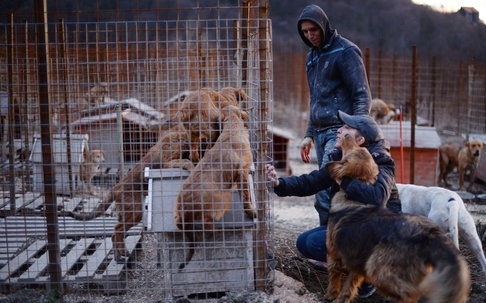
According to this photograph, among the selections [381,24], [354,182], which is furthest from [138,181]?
[381,24]

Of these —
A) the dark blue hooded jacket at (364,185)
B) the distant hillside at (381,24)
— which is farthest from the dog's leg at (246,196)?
the distant hillside at (381,24)

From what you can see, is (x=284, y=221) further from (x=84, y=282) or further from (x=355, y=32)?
(x=355, y=32)

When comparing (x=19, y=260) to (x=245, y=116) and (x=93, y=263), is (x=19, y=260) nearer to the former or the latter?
(x=93, y=263)

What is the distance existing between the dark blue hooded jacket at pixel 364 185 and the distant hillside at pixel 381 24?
24105 millimetres

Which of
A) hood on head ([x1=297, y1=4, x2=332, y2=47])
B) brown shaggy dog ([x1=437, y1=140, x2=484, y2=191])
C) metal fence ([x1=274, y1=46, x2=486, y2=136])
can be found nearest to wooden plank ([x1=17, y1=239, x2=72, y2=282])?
hood on head ([x1=297, y1=4, x2=332, y2=47])

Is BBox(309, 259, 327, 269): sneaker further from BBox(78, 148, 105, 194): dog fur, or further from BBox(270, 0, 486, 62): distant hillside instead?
BBox(270, 0, 486, 62): distant hillside

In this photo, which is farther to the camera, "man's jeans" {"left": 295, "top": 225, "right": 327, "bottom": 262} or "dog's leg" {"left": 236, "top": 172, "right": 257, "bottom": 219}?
"man's jeans" {"left": 295, "top": 225, "right": 327, "bottom": 262}

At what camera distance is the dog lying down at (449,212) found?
15.8 ft

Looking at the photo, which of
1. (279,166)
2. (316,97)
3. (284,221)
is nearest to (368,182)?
(316,97)

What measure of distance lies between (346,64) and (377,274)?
228cm

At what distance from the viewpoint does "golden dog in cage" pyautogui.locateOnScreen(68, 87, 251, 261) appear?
197 inches

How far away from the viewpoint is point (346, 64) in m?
5.00

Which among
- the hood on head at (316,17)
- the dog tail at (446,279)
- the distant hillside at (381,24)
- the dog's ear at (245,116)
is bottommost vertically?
the dog tail at (446,279)

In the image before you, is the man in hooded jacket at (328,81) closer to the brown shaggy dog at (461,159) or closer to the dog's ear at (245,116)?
the dog's ear at (245,116)
